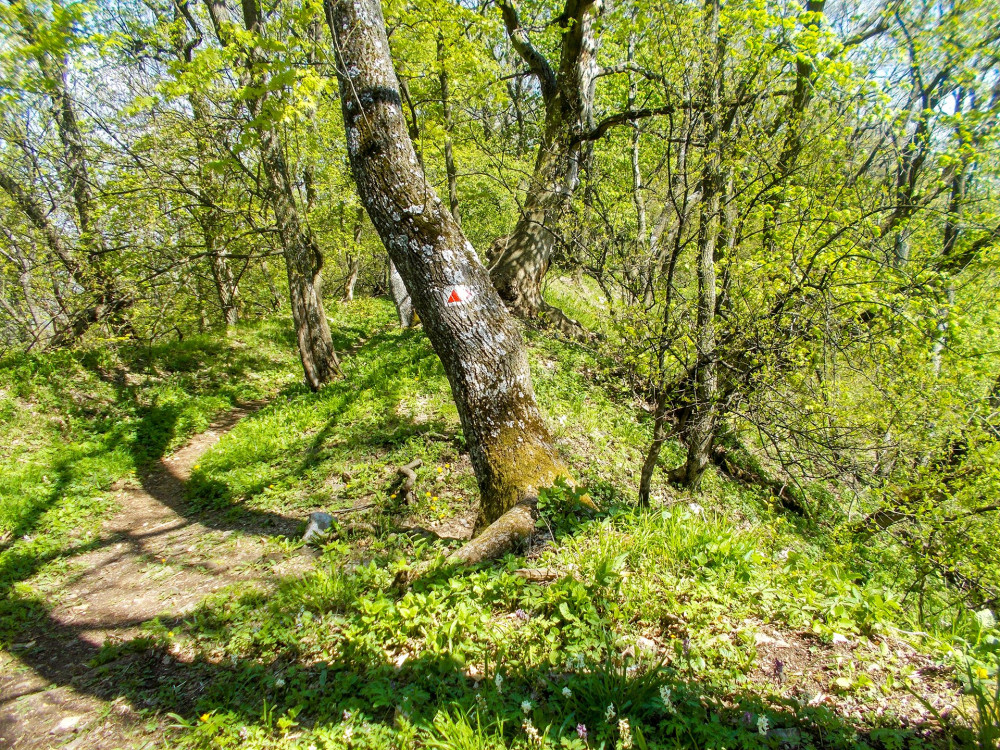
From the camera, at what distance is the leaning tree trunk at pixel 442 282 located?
406 cm

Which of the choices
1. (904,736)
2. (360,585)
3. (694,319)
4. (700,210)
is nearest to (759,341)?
(694,319)

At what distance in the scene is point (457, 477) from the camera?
5836 millimetres

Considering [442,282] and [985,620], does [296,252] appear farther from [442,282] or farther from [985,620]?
[985,620]

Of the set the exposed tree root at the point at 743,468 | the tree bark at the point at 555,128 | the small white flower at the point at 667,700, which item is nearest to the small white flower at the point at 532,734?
the small white flower at the point at 667,700

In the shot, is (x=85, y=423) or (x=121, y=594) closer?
(x=121, y=594)

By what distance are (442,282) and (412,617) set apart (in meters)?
2.50

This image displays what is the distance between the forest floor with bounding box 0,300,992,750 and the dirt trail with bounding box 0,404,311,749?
2 centimetres

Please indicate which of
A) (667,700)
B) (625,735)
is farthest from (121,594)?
(667,700)

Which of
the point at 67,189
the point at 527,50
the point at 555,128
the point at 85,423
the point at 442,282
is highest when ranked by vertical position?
the point at 527,50

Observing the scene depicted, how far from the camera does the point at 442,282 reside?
4062 millimetres

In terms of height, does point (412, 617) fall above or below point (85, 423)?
below

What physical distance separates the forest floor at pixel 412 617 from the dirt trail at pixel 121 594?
2cm

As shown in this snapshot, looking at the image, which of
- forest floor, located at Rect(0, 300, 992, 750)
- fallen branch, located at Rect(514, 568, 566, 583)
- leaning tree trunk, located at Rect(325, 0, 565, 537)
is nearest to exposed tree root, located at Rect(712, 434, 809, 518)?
forest floor, located at Rect(0, 300, 992, 750)

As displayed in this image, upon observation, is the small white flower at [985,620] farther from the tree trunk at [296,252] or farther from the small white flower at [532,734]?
the tree trunk at [296,252]
